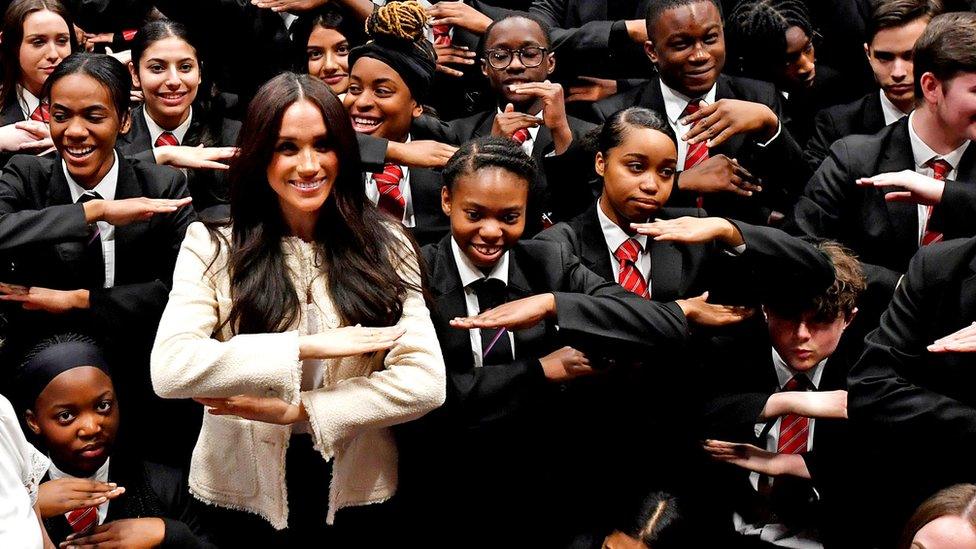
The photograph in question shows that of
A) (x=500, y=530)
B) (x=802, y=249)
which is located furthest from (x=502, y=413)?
(x=802, y=249)

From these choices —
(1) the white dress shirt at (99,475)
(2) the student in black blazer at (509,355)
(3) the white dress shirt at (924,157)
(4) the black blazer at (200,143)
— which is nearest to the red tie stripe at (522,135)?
(2) the student in black blazer at (509,355)

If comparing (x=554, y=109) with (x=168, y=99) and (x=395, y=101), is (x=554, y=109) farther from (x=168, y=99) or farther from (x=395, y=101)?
(x=168, y=99)

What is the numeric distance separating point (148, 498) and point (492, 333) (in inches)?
43.9

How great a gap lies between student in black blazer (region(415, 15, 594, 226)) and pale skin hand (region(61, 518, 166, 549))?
63.8 inches

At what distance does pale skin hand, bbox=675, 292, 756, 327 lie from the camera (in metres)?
3.71

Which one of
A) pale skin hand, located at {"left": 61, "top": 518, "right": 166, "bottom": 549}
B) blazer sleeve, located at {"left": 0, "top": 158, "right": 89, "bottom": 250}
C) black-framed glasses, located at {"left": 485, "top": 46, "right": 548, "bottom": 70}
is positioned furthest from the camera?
black-framed glasses, located at {"left": 485, "top": 46, "right": 548, "bottom": 70}

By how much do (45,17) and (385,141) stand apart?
1633 mm

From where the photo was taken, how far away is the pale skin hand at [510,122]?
4.47 meters

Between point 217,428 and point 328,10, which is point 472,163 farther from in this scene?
point 328,10

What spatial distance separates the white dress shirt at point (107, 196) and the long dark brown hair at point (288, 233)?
998 millimetres

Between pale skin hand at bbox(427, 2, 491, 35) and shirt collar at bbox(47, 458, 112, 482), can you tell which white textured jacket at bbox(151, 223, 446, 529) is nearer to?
shirt collar at bbox(47, 458, 112, 482)

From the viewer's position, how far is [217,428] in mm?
3049

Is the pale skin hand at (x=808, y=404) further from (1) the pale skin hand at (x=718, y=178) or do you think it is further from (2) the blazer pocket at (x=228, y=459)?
(2) the blazer pocket at (x=228, y=459)

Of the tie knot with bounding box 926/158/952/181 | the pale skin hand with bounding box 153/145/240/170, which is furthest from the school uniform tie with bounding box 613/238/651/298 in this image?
the pale skin hand with bounding box 153/145/240/170
